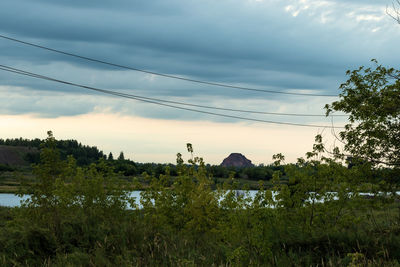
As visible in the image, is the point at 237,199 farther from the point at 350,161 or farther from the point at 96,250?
the point at 350,161

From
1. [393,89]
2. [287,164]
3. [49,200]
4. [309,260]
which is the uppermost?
[393,89]

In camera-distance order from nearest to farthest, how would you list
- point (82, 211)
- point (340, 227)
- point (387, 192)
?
point (340, 227), point (82, 211), point (387, 192)

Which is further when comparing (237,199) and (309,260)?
(237,199)

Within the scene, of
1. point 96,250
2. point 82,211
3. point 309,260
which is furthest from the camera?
point 82,211

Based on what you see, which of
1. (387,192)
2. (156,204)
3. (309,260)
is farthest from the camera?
(387,192)

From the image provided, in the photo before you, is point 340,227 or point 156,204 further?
point 156,204

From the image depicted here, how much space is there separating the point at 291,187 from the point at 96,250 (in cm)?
634

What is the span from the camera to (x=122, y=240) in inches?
462

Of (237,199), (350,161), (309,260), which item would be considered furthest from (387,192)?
(309,260)

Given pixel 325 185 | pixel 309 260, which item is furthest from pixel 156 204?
pixel 309 260

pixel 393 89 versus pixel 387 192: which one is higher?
pixel 393 89

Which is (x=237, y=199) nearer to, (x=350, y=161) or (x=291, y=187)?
(x=291, y=187)

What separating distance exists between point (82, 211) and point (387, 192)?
41.7ft

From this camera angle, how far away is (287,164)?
14367 mm
